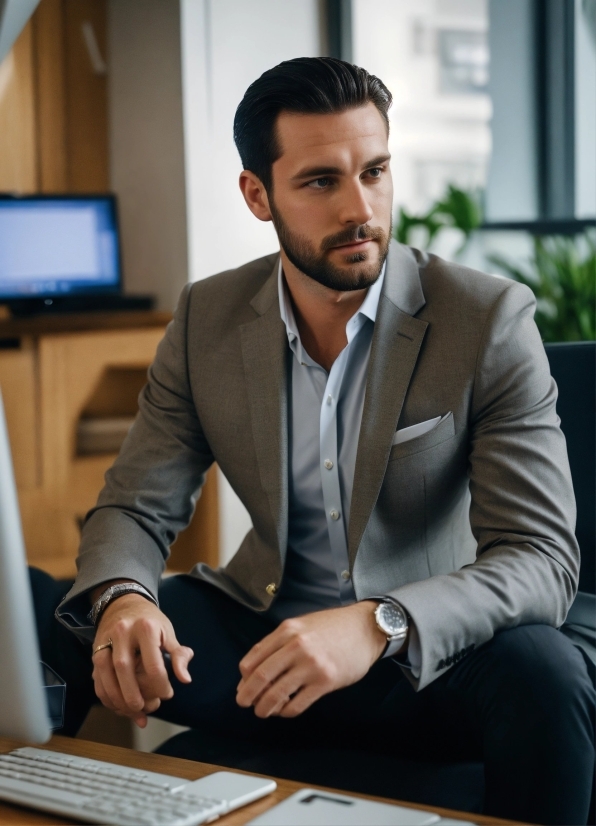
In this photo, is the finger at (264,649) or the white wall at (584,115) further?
the white wall at (584,115)

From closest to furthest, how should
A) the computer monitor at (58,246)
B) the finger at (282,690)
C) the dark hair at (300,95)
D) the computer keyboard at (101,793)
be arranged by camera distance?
the computer keyboard at (101,793), the finger at (282,690), the dark hair at (300,95), the computer monitor at (58,246)

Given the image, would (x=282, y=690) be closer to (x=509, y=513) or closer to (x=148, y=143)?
(x=509, y=513)

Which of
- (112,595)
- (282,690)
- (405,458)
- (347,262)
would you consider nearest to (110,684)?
(112,595)

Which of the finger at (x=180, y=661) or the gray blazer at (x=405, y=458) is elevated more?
the gray blazer at (x=405, y=458)

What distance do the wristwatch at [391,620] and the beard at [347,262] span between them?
54 cm

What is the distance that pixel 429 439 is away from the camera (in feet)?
4.75

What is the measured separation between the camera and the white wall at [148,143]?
11.0 ft

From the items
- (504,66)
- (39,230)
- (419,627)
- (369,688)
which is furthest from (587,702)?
(504,66)

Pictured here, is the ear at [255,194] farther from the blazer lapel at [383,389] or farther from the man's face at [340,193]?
the blazer lapel at [383,389]

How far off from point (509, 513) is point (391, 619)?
0.27 m

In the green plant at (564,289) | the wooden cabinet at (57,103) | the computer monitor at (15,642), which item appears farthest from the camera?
the wooden cabinet at (57,103)

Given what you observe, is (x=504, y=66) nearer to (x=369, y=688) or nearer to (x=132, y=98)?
(x=132, y=98)

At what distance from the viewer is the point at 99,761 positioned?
41.0 inches

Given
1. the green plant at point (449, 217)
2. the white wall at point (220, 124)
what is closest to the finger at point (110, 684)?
the white wall at point (220, 124)
